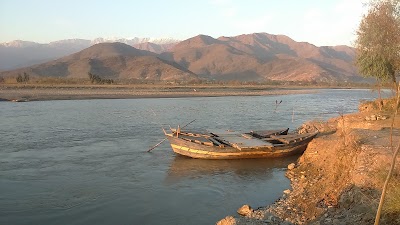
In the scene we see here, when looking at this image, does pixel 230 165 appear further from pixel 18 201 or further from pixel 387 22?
pixel 387 22

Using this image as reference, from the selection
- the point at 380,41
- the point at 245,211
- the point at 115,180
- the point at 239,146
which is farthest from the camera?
the point at 380,41

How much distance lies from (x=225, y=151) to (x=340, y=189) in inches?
344

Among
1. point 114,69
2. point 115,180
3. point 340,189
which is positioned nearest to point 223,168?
point 115,180

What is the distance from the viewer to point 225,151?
20516mm

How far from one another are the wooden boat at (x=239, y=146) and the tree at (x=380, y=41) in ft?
30.1

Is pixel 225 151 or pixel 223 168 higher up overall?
pixel 225 151

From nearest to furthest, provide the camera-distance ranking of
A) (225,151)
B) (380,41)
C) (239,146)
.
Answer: (239,146) < (225,151) < (380,41)

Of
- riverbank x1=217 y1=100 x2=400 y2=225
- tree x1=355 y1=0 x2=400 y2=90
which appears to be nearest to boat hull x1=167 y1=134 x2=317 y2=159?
riverbank x1=217 y1=100 x2=400 y2=225

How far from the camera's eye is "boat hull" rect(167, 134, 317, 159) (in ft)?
67.3

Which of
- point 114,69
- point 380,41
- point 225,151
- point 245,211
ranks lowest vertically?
point 245,211

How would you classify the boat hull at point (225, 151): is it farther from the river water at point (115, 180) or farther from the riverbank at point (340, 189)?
the riverbank at point (340, 189)

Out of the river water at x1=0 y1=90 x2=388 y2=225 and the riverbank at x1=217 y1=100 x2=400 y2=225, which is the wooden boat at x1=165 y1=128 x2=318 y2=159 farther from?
the riverbank at x1=217 y1=100 x2=400 y2=225

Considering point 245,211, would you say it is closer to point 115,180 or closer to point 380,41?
point 115,180

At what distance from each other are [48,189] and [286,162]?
40.4ft
